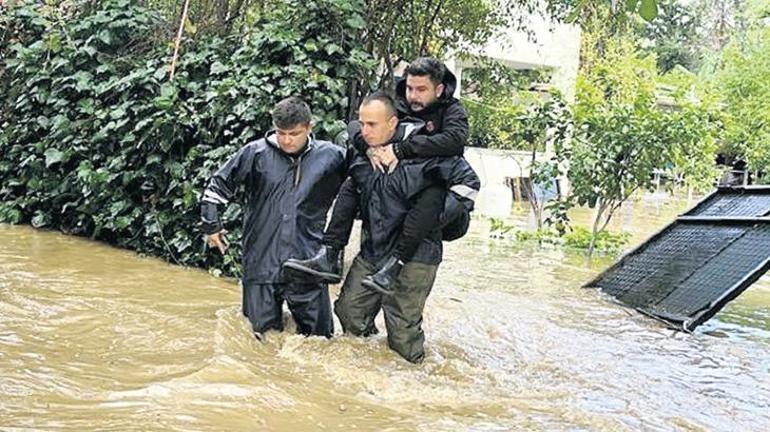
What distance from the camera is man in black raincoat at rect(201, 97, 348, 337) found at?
16.6 feet

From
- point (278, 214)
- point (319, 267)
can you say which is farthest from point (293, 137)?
point (319, 267)

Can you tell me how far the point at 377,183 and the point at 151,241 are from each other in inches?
172

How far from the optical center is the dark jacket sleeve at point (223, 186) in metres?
5.08

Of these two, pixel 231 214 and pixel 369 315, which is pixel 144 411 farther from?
pixel 231 214

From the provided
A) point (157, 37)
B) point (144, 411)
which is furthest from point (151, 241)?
point (144, 411)

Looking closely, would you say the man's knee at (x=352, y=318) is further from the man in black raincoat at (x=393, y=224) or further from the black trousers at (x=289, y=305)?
the black trousers at (x=289, y=305)

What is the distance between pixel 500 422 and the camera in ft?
13.8

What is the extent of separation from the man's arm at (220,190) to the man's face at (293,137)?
23 cm

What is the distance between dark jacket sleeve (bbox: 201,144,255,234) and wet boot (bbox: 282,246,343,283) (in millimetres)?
551

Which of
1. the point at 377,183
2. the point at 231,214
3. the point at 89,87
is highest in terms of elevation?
the point at 89,87

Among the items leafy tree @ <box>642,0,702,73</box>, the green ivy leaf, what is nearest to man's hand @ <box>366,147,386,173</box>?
the green ivy leaf

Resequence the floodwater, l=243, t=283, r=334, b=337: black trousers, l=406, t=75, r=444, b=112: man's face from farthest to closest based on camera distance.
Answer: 1. l=243, t=283, r=334, b=337: black trousers
2. l=406, t=75, r=444, b=112: man's face
3. the floodwater

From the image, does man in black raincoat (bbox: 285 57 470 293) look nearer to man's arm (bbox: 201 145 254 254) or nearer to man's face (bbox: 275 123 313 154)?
man's face (bbox: 275 123 313 154)

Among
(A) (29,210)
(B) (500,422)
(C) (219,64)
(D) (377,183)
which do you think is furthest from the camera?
(A) (29,210)
